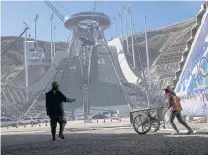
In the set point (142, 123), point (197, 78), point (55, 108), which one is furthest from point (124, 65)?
point (55, 108)

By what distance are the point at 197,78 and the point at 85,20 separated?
134m

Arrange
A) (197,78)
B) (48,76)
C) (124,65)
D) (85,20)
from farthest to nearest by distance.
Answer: (85,20) → (124,65) → (48,76) → (197,78)

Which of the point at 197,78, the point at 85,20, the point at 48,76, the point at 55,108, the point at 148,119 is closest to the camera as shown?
the point at 55,108

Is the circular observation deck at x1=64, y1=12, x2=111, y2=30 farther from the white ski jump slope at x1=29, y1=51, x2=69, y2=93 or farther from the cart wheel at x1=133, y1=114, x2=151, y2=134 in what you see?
the cart wheel at x1=133, y1=114, x2=151, y2=134

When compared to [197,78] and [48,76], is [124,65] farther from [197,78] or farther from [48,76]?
[197,78]

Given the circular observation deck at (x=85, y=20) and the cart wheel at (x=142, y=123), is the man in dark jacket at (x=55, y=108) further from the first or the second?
the circular observation deck at (x=85, y=20)

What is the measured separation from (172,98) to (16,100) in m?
99.4

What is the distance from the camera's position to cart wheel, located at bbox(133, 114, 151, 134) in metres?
11.8

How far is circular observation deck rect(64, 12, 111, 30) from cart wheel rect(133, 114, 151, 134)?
134792 millimetres

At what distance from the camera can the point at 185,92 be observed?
18250 mm

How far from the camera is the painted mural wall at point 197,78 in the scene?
16375mm

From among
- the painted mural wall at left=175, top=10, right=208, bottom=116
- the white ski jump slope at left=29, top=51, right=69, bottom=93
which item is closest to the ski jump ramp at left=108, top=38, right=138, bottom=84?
the white ski jump slope at left=29, top=51, right=69, bottom=93

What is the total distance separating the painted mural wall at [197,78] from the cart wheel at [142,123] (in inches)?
208

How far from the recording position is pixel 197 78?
1712 centimetres
